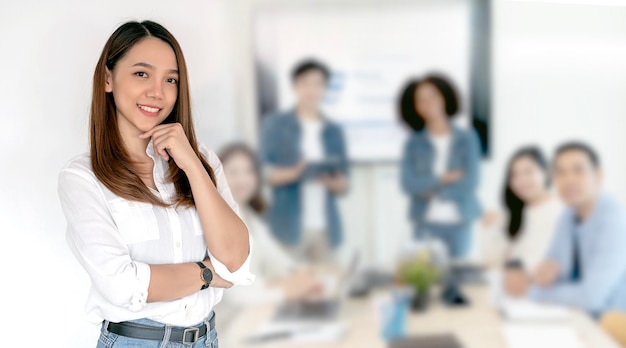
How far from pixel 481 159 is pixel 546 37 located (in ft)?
1.20

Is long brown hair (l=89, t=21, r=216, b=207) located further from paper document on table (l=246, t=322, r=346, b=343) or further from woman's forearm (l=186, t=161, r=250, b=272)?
paper document on table (l=246, t=322, r=346, b=343)

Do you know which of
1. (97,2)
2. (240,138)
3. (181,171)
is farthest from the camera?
(240,138)

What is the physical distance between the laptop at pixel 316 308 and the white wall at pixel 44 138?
47cm

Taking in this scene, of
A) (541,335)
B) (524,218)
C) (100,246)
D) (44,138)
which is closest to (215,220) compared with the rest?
(100,246)

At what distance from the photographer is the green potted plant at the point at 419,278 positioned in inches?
62.3

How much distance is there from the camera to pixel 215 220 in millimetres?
957

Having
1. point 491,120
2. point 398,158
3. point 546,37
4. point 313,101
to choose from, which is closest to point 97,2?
point 313,101

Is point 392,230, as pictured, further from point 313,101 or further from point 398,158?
point 313,101

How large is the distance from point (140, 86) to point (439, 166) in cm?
82

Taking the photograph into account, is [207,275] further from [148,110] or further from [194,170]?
[148,110]

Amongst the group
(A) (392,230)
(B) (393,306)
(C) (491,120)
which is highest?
(C) (491,120)

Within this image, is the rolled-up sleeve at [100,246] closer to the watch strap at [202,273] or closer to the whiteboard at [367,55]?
the watch strap at [202,273]

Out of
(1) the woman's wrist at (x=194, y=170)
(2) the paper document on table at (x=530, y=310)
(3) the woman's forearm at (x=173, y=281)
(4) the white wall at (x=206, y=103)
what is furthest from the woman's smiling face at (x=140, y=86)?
(2) the paper document on table at (x=530, y=310)

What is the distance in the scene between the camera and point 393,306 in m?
1.58
